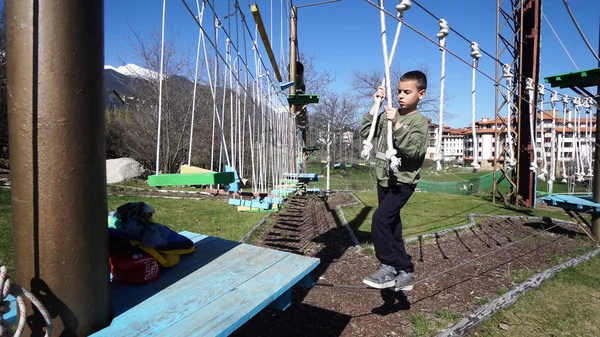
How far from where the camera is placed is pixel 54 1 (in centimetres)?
109

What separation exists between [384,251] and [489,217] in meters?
6.32

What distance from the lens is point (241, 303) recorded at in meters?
1.51

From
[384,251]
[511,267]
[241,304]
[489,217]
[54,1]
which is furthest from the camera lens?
[489,217]

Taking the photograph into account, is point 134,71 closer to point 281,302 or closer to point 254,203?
point 254,203

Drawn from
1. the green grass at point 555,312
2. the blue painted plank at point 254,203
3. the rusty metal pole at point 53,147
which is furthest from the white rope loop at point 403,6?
the blue painted plank at point 254,203

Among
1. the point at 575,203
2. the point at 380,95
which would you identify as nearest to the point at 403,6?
the point at 380,95

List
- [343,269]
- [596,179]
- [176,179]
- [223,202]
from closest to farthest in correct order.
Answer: [176,179], [343,269], [596,179], [223,202]

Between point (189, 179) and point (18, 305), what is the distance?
1.03 meters

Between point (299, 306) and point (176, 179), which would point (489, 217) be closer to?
point (299, 306)

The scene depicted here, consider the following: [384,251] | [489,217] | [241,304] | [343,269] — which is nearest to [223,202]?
[343,269]

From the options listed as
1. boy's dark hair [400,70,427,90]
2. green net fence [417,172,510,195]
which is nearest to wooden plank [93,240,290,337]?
boy's dark hair [400,70,427,90]

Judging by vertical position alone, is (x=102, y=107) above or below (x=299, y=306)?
above

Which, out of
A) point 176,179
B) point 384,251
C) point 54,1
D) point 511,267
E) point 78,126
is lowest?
point 511,267

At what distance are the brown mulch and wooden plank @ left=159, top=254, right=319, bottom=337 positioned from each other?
0.70 m
